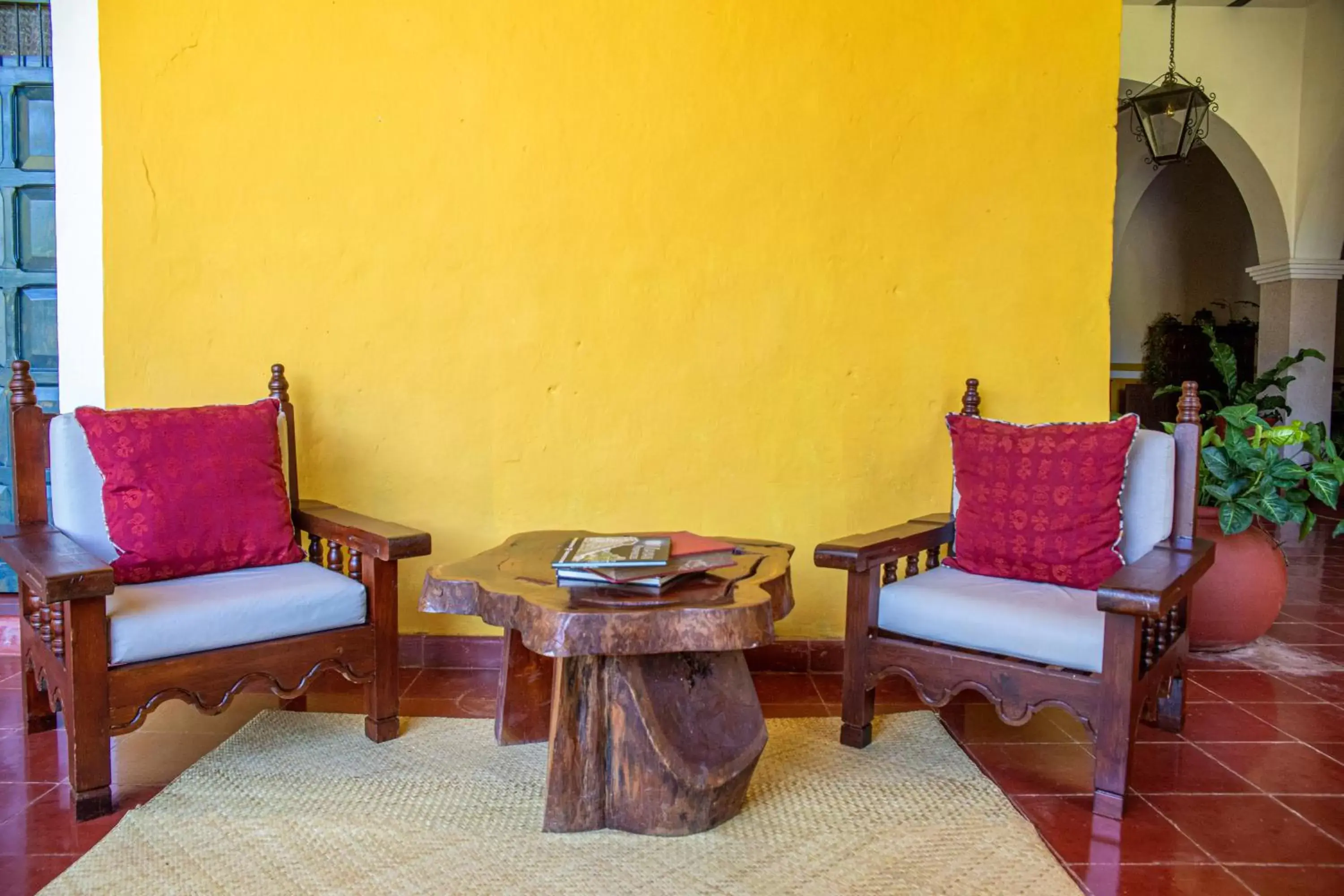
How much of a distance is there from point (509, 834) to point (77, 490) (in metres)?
1.57

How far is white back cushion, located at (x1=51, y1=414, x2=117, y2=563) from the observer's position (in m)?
2.75

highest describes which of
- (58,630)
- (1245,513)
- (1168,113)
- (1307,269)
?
(1168,113)

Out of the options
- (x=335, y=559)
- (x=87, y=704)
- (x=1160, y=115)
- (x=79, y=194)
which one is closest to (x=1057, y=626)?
(x=335, y=559)

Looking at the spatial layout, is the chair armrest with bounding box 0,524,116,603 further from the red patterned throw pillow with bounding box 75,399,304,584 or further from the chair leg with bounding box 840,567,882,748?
the chair leg with bounding box 840,567,882,748

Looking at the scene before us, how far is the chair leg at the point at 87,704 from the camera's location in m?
2.28

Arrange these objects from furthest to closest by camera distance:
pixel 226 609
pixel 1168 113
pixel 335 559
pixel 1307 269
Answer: pixel 1307 269
pixel 1168 113
pixel 335 559
pixel 226 609

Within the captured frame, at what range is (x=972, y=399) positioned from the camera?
11.1ft

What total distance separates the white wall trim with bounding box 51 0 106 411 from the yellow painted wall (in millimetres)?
82

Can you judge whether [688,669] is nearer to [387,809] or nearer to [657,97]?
[387,809]

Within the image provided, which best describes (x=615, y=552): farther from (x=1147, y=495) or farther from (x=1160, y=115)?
(x=1160, y=115)

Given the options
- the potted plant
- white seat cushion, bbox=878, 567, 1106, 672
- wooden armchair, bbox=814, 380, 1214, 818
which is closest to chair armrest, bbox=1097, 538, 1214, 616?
wooden armchair, bbox=814, 380, 1214, 818

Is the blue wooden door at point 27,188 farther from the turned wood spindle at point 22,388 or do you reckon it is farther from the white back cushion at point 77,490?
the white back cushion at point 77,490

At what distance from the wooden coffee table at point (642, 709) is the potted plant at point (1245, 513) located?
7.57 feet

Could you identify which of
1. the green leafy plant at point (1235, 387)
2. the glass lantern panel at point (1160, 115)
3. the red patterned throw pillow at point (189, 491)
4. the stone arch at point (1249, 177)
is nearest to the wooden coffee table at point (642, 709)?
the red patterned throw pillow at point (189, 491)
